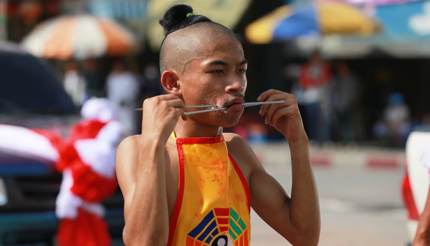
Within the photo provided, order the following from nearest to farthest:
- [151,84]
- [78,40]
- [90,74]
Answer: [78,40]
[151,84]
[90,74]

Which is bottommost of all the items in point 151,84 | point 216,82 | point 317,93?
point 151,84

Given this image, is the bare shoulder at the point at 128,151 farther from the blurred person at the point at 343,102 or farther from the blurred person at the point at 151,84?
the blurred person at the point at 151,84

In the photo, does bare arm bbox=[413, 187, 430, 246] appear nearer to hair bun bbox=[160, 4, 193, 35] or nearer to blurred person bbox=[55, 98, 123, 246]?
hair bun bbox=[160, 4, 193, 35]

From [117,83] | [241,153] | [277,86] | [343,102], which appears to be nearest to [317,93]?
[343,102]

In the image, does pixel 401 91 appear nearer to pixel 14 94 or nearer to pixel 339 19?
pixel 339 19

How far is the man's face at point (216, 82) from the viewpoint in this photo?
9.26ft

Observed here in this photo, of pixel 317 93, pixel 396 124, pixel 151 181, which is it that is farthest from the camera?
pixel 396 124

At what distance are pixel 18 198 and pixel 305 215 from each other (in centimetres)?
314

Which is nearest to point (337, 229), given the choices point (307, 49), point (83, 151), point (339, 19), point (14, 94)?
point (14, 94)

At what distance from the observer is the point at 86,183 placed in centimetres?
566

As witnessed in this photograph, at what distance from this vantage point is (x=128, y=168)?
2812 mm

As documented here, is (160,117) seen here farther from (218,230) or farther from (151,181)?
(218,230)

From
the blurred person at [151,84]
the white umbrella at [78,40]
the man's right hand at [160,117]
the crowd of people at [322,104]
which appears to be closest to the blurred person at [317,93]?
the crowd of people at [322,104]

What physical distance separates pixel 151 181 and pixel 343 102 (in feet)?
56.5
